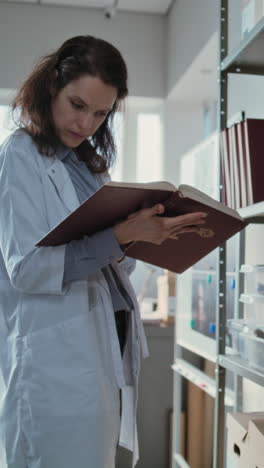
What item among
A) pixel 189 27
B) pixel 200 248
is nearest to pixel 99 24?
pixel 189 27

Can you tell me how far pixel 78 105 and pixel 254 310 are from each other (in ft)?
2.09

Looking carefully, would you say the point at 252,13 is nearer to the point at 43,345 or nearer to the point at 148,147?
the point at 43,345

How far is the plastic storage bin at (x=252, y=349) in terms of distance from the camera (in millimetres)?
1332

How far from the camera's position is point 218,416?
1503 millimetres

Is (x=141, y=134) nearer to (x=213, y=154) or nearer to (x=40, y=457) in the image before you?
(x=213, y=154)

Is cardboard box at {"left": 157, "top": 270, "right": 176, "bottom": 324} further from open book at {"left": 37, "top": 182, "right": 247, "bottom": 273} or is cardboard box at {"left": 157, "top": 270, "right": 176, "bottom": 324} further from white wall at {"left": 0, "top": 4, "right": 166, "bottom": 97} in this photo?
open book at {"left": 37, "top": 182, "right": 247, "bottom": 273}

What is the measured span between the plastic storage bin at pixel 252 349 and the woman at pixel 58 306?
0.30m

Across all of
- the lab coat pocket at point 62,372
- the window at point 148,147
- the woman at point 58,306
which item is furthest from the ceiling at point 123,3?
the lab coat pocket at point 62,372

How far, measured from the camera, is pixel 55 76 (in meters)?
1.23

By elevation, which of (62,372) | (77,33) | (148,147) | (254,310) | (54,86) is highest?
(77,33)

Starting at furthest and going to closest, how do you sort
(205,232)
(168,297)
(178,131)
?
(178,131) → (168,297) → (205,232)

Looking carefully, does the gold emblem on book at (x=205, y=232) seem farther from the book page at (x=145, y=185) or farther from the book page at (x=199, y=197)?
the book page at (x=145, y=185)

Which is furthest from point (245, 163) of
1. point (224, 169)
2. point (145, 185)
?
point (145, 185)

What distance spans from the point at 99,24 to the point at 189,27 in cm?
74
